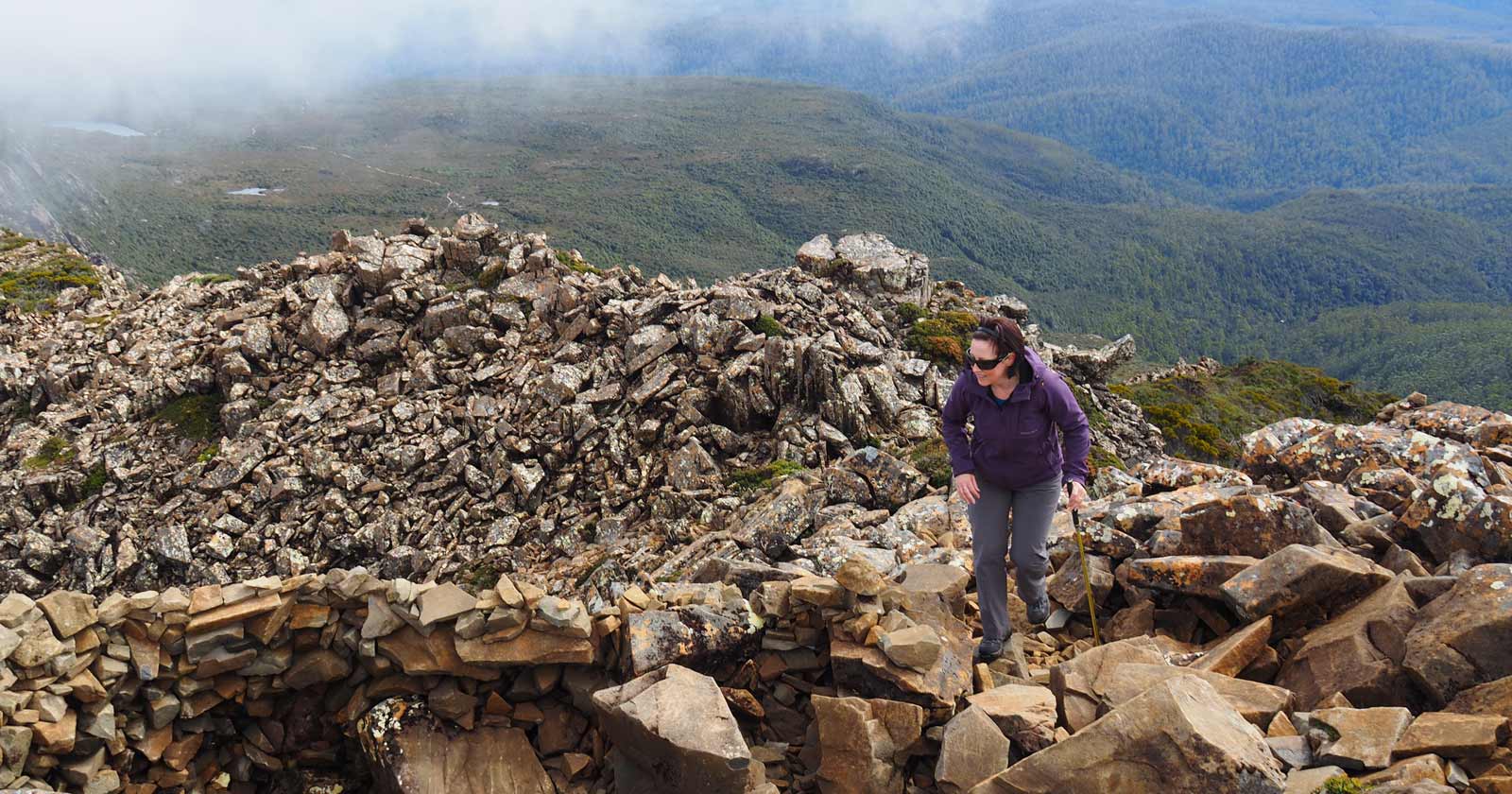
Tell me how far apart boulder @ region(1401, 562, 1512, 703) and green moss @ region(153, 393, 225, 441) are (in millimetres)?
24436

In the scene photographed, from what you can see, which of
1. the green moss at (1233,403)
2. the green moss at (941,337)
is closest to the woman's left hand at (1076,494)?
the green moss at (941,337)

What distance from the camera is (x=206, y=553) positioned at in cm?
1822

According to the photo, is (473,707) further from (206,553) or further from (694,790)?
(206,553)

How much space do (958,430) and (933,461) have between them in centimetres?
883

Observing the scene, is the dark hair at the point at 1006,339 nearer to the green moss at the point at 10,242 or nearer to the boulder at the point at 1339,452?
the boulder at the point at 1339,452

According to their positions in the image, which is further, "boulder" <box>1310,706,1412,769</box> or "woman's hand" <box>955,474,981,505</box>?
"woman's hand" <box>955,474,981,505</box>

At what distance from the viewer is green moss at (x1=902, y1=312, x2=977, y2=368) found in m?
23.7

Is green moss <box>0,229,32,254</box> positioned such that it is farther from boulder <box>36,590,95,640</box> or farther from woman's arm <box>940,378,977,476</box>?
woman's arm <box>940,378,977,476</box>

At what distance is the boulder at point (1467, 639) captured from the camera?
667 cm

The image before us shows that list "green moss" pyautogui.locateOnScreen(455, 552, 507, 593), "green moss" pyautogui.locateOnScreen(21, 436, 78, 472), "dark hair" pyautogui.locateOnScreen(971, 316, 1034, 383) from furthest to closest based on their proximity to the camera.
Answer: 1. "green moss" pyautogui.locateOnScreen(21, 436, 78, 472)
2. "green moss" pyautogui.locateOnScreen(455, 552, 507, 593)
3. "dark hair" pyautogui.locateOnScreen(971, 316, 1034, 383)

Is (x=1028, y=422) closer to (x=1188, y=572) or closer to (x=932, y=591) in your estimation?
(x=932, y=591)

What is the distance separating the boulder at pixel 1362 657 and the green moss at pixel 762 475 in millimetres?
→ 10465

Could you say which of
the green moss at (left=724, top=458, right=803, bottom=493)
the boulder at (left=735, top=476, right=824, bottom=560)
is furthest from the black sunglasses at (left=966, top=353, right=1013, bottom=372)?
the green moss at (left=724, top=458, right=803, bottom=493)

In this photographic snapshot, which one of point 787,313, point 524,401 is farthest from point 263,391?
point 787,313
